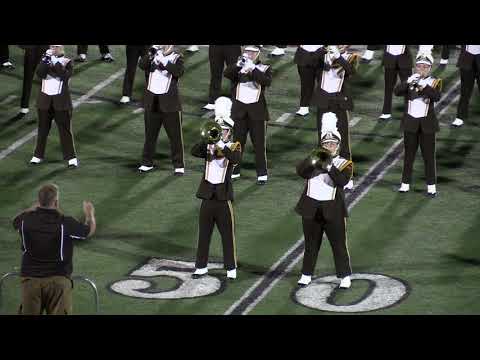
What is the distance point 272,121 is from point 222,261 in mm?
4850

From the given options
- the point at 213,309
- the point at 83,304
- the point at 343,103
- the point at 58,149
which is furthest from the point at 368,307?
the point at 58,149

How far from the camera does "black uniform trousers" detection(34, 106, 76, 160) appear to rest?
54.7 ft

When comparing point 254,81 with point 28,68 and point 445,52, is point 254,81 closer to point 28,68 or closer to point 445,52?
point 28,68

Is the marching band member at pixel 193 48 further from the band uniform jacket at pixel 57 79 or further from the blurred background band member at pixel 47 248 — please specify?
the blurred background band member at pixel 47 248

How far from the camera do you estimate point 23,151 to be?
17391 mm

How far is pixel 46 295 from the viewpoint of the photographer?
37.2ft

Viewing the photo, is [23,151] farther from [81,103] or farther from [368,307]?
[368,307]

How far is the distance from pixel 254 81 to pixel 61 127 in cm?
228

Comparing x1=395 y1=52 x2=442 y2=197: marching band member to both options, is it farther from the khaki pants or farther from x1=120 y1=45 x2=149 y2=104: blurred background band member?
the khaki pants

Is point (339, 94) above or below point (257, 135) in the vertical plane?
above

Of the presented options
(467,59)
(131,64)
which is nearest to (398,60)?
(467,59)

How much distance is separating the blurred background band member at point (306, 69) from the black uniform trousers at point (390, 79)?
0.91m

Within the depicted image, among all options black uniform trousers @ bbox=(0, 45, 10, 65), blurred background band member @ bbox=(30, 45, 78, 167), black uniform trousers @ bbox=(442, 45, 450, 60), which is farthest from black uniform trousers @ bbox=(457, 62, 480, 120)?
black uniform trousers @ bbox=(0, 45, 10, 65)
